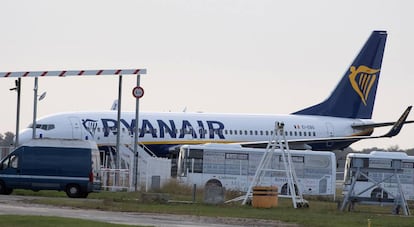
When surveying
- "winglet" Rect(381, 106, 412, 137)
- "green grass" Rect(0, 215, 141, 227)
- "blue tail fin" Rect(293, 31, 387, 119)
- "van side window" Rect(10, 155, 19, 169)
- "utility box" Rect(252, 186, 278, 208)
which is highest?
"blue tail fin" Rect(293, 31, 387, 119)

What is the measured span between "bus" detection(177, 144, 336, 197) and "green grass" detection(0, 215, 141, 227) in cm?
2910

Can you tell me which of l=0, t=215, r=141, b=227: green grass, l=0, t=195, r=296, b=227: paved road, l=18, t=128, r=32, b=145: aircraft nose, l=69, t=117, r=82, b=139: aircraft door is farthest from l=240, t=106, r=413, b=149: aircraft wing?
l=0, t=215, r=141, b=227: green grass

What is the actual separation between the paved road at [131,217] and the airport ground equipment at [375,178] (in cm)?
968

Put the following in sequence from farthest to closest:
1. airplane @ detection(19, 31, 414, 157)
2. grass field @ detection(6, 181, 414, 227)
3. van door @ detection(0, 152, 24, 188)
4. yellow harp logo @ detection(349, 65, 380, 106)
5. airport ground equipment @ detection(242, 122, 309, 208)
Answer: yellow harp logo @ detection(349, 65, 380, 106) → airplane @ detection(19, 31, 414, 157) → van door @ detection(0, 152, 24, 188) → airport ground equipment @ detection(242, 122, 309, 208) → grass field @ detection(6, 181, 414, 227)

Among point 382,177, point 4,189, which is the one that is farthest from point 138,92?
point 382,177

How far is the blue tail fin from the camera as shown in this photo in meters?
80.0

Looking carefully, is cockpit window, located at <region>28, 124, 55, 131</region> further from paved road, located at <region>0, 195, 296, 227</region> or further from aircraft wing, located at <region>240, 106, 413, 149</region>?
paved road, located at <region>0, 195, 296, 227</region>

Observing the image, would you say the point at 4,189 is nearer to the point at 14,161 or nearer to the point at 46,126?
the point at 14,161

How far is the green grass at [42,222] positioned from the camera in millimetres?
28266

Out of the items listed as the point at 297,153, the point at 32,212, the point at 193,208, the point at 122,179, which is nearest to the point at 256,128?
the point at 297,153

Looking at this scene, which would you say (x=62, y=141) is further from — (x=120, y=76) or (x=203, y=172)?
(x=203, y=172)

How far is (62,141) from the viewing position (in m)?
47.4

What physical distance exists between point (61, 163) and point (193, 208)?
7.86m

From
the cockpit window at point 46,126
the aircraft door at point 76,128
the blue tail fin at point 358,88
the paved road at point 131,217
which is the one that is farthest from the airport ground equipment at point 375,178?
the blue tail fin at point 358,88
